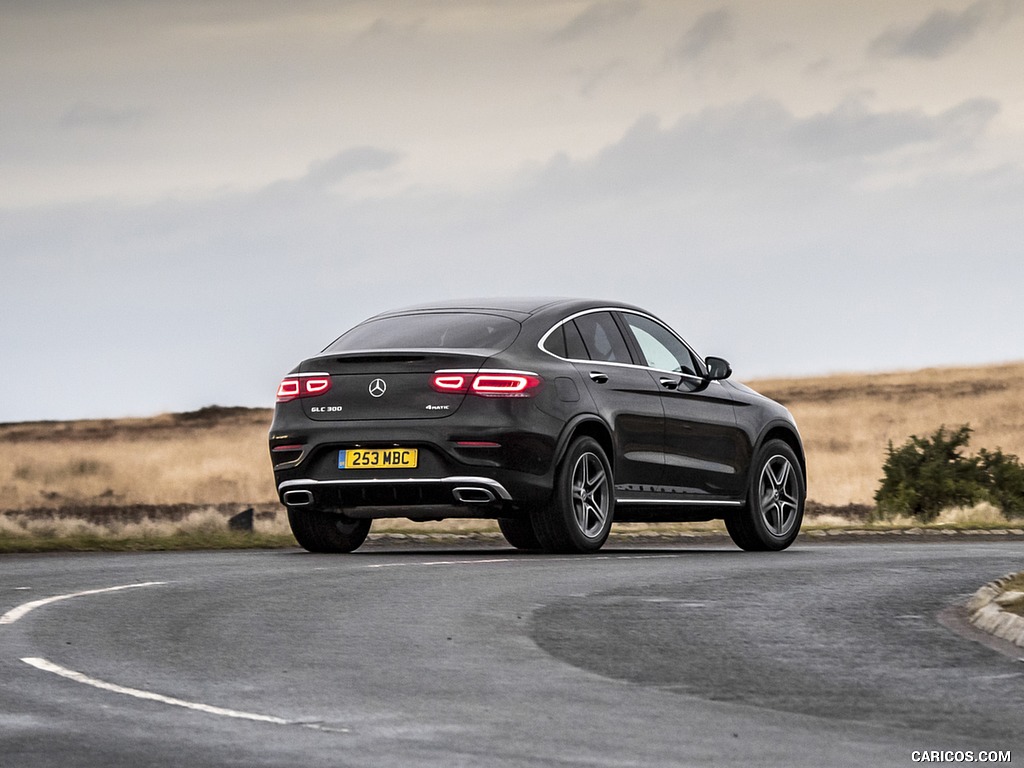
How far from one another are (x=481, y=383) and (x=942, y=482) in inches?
521

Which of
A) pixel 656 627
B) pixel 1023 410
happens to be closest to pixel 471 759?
pixel 656 627

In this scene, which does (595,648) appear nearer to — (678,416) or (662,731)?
(662,731)

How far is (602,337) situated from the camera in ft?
50.6

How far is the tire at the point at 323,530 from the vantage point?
15414 mm

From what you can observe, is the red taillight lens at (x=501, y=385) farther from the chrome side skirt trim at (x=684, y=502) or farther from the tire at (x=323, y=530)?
the tire at (x=323, y=530)

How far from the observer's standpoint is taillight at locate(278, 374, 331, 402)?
47.4 ft

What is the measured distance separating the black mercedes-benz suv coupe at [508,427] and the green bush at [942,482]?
9.98 meters

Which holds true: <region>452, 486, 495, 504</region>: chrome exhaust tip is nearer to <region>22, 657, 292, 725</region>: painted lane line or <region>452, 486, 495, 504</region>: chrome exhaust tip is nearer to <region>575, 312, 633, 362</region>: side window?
<region>575, 312, 633, 362</region>: side window

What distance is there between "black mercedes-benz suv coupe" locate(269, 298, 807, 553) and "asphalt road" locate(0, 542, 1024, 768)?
3.22 feet

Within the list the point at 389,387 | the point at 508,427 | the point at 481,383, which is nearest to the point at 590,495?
the point at 508,427

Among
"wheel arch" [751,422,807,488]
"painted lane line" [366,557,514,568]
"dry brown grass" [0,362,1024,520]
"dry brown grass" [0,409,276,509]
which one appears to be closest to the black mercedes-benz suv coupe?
"painted lane line" [366,557,514,568]

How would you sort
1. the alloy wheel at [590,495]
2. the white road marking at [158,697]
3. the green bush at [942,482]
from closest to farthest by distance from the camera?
the white road marking at [158,697] < the alloy wheel at [590,495] < the green bush at [942,482]

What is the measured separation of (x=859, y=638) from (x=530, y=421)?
493 centimetres

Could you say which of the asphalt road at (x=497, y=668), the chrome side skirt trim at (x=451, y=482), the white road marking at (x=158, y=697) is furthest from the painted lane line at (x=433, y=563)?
the white road marking at (x=158, y=697)
